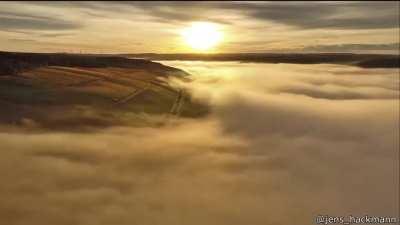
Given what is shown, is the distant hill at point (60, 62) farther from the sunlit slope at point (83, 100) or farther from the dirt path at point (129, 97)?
the dirt path at point (129, 97)

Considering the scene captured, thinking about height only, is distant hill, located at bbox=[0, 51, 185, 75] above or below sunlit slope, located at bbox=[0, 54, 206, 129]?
above

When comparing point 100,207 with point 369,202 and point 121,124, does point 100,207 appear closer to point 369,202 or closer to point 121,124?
point 121,124

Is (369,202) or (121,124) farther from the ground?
(121,124)

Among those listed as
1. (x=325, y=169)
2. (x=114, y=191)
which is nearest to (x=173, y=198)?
(x=114, y=191)

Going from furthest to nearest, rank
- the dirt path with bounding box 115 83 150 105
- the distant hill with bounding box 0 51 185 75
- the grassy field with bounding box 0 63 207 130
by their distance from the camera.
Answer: the dirt path with bounding box 115 83 150 105, the distant hill with bounding box 0 51 185 75, the grassy field with bounding box 0 63 207 130

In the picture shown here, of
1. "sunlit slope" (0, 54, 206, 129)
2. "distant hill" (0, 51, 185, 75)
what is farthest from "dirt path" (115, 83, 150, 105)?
"distant hill" (0, 51, 185, 75)

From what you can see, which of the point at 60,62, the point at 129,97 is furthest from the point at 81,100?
the point at 60,62

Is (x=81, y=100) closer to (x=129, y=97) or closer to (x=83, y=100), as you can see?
(x=83, y=100)

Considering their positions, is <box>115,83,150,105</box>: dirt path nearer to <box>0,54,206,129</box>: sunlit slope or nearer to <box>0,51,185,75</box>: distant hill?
<box>0,54,206,129</box>: sunlit slope
